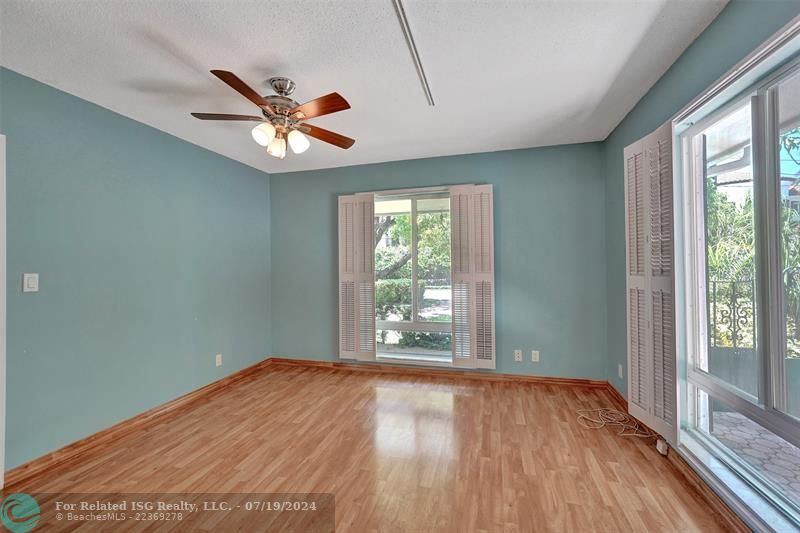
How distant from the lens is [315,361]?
4.24 meters

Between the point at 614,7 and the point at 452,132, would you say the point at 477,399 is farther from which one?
the point at 614,7

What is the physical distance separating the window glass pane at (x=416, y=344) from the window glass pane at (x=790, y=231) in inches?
106

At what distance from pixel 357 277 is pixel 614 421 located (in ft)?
9.67

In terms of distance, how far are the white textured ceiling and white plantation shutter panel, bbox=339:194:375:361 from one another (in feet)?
4.38

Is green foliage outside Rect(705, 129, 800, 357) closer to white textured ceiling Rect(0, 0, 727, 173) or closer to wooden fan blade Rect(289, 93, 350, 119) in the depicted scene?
white textured ceiling Rect(0, 0, 727, 173)

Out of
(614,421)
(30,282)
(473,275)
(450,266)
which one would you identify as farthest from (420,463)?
(30,282)

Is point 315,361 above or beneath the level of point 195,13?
beneath

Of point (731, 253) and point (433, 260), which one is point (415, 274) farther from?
point (731, 253)

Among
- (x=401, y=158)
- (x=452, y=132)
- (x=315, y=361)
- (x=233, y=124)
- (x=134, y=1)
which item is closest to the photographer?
(x=134, y=1)

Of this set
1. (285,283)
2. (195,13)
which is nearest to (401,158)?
(285,283)

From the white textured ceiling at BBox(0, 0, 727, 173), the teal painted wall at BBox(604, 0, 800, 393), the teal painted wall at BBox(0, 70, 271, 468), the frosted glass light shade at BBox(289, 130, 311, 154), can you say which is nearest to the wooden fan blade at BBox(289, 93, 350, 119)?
the frosted glass light shade at BBox(289, 130, 311, 154)

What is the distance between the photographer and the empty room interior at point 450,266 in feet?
5.22

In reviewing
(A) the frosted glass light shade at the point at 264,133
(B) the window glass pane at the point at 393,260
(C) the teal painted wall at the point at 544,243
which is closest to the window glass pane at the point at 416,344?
(B) the window glass pane at the point at 393,260

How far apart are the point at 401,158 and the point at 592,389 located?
11.0 ft
